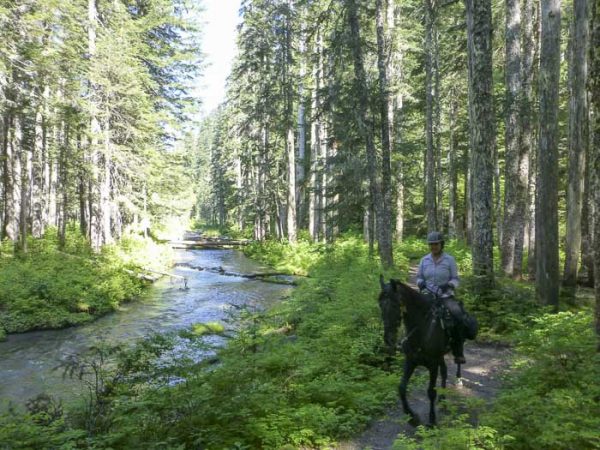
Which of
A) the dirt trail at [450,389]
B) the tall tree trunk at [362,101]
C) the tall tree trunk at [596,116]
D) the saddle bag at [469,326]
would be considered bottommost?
the dirt trail at [450,389]

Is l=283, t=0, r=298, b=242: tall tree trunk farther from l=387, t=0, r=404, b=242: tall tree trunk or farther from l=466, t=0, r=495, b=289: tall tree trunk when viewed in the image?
l=466, t=0, r=495, b=289: tall tree trunk

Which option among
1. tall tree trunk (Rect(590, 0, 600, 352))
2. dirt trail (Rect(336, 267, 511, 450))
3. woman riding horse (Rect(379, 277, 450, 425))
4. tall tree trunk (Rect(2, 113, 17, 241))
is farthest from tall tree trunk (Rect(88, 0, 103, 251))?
tall tree trunk (Rect(590, 0, 600, 352))

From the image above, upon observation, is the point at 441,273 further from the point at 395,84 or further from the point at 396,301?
the point at 395,84

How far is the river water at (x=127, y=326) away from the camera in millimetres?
9711

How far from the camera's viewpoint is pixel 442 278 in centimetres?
692

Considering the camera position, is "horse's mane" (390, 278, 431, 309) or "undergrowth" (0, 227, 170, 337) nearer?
"horse's mane" (390, 278, 431, 309)

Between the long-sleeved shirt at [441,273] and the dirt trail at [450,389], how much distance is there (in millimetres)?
1581

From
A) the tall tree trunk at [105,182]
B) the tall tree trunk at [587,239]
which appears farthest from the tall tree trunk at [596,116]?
the tall tree trunk at [105,182]

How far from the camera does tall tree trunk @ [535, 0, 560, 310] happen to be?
36.1 feet

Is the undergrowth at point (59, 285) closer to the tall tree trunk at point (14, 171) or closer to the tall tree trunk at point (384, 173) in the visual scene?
the tall tree trunk at point (14, 171)

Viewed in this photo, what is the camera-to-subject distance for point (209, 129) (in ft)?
340

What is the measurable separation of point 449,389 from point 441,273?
69.3 inches

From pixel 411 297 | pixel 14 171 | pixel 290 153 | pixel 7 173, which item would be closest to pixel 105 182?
pixel 14 171

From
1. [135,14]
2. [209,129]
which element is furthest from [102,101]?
[209,129]
